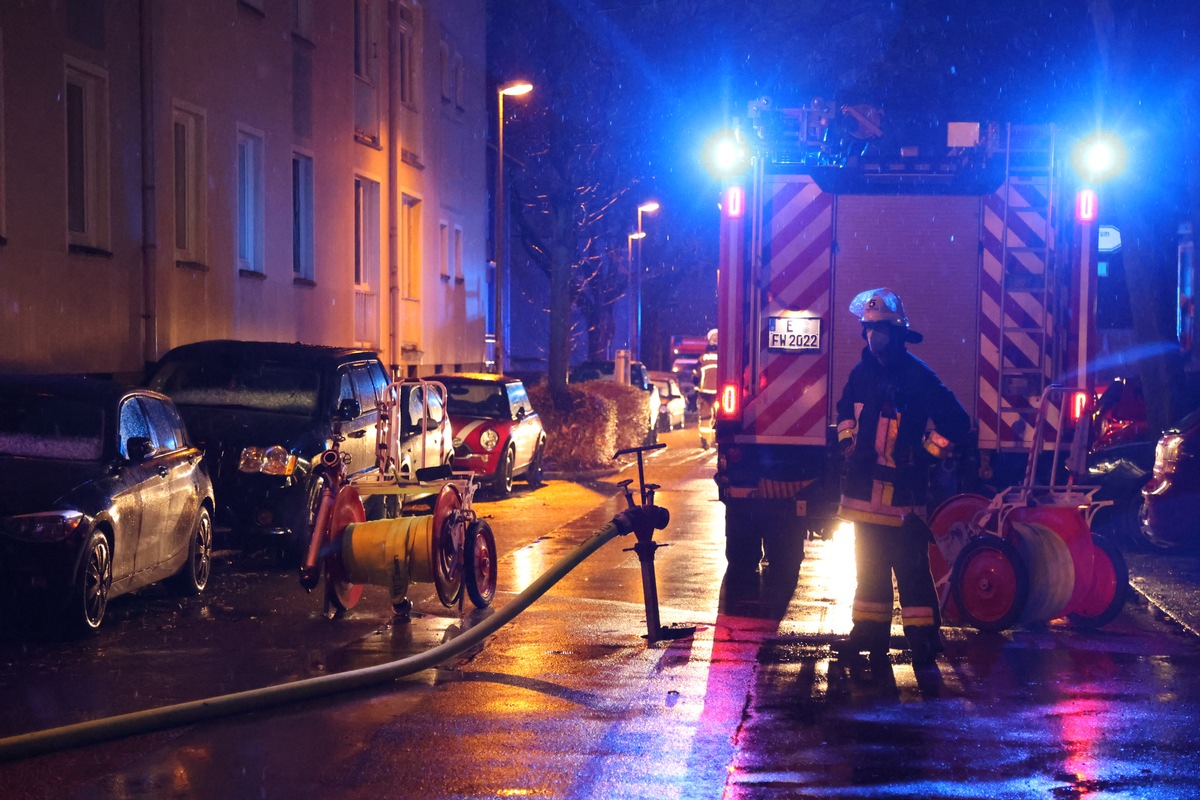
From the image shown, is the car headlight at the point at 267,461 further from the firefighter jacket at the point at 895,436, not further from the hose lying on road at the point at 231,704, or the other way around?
the firefighter jacket at the point at 895,436

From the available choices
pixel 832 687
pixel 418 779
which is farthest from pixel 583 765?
pixel 832 687

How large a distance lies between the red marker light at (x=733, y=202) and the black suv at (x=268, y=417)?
3.21m

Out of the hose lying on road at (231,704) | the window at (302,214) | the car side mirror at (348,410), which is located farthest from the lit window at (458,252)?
the hose lying on road at (231,704)

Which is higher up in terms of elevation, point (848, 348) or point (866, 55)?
point (866, 55)

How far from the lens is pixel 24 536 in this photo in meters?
8.84

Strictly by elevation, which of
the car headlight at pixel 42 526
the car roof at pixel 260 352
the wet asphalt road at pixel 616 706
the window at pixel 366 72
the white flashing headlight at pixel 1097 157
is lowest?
the wet asphalt road at pixel 616 706

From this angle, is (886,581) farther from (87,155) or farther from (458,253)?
(458,253)

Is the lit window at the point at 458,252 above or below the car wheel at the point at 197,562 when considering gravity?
above

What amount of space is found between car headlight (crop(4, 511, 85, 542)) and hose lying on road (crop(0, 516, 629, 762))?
2130mm

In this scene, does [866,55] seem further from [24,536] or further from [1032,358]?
[24,536]

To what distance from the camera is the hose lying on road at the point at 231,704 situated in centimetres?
618

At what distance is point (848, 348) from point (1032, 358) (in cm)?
127

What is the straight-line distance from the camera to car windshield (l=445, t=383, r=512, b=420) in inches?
805

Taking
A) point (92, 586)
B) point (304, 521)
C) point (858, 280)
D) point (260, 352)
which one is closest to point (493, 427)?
point (260, 352)
